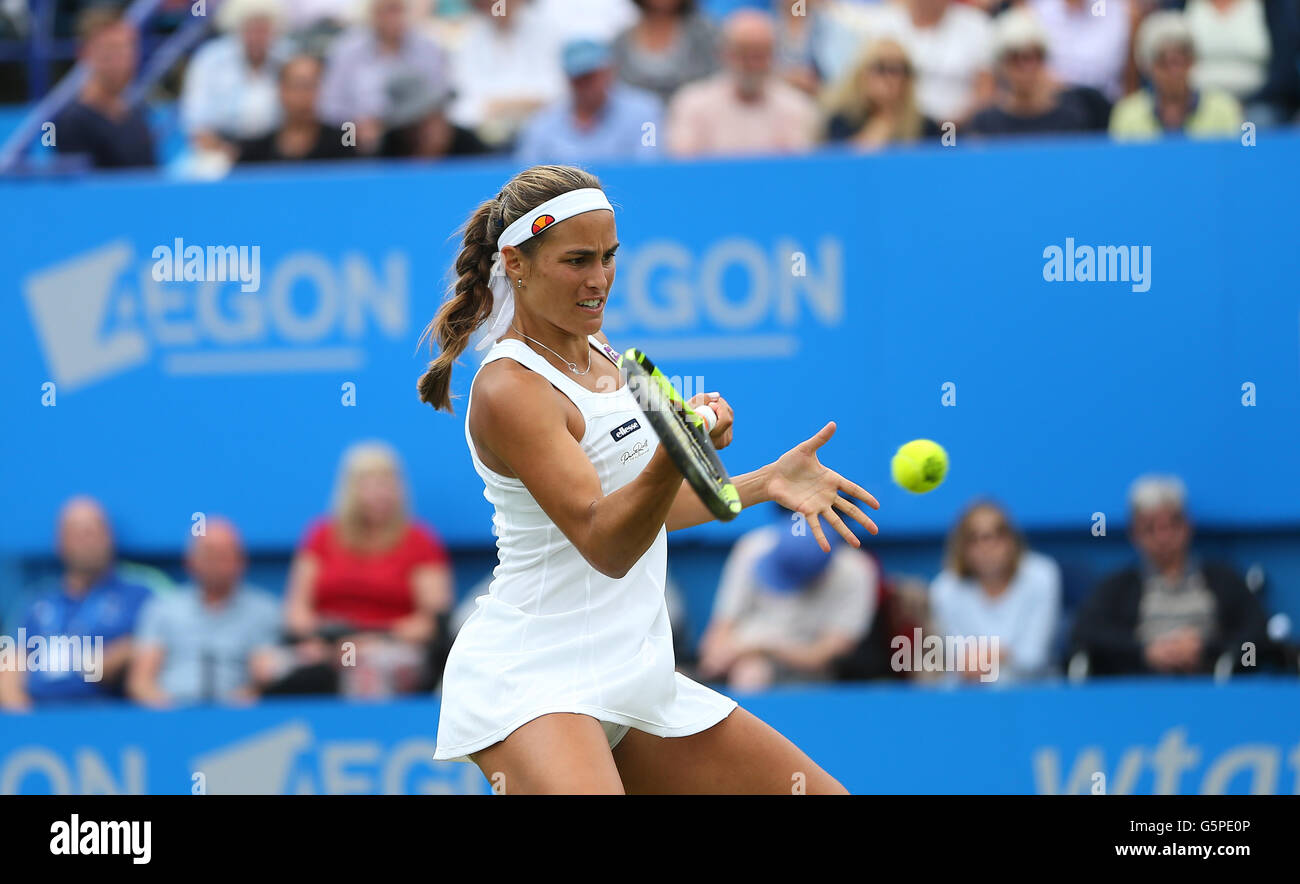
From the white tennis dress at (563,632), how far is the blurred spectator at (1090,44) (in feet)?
16.9

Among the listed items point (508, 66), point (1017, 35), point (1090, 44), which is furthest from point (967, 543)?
point (508, 66)

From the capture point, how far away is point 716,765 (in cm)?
374

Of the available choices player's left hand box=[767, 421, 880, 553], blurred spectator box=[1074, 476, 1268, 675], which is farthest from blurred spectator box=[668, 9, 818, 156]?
player's left hand box=[767, 421, 880, 553]

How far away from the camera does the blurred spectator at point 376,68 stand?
8055mm

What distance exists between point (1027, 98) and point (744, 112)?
121cm

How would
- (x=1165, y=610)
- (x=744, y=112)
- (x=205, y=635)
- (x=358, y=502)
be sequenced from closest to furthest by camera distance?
(x=1165, y=610)
(x=205, y=635)
(x=358, y=502)
(x=744, y=112)

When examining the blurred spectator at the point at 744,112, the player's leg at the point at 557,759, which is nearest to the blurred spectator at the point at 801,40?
the blurred spectator at the point at 744,112

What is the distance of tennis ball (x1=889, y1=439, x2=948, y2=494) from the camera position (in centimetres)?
388

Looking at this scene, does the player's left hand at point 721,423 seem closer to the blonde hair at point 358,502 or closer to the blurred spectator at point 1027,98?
the blonde hair at point 358,502

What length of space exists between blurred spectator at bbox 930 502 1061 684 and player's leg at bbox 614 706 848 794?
3.23 metres

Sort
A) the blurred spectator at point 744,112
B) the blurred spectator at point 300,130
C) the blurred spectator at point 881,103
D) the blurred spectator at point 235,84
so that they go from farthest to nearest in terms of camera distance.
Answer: the blurred spectator at point 235,84
the blurred spectator at point 300,130
the blurred spectator at point 744,112
the blurred spectator at point 881,103

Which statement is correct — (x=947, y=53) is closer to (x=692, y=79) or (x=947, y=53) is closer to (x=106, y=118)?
(x=692, y=79)

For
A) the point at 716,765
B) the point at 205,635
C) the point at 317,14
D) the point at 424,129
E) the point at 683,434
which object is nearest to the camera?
the point at 683,434
